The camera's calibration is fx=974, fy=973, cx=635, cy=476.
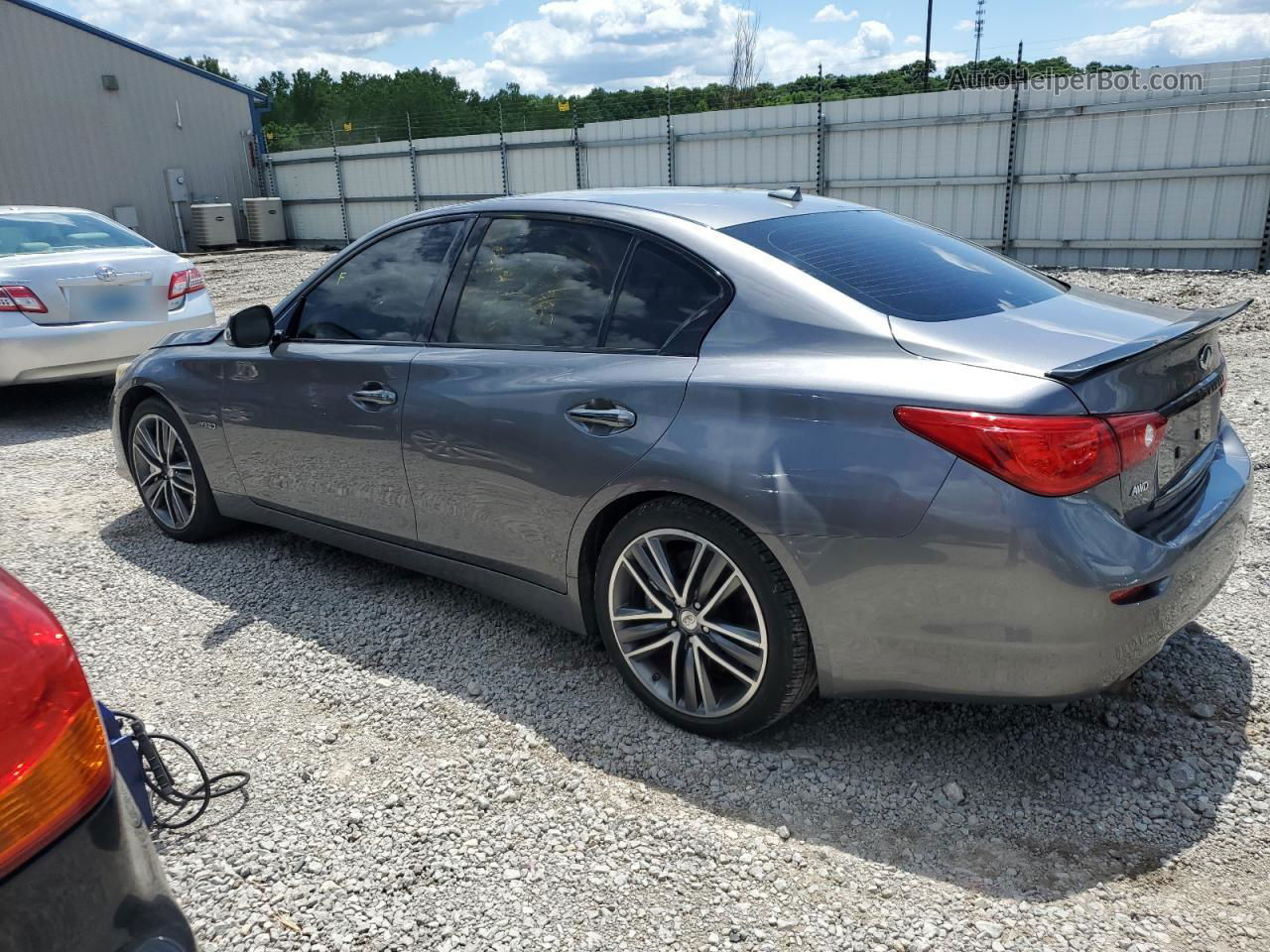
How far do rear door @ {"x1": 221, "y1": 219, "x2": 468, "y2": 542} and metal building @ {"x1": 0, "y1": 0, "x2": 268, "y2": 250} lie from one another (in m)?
21.0

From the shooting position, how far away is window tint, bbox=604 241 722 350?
288 cm

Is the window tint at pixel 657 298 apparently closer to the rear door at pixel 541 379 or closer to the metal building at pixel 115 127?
the rear door at pixel 541 379

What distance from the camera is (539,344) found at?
3166 millimetres

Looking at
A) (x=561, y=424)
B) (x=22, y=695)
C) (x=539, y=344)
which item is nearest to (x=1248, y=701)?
(x=561, y=424)

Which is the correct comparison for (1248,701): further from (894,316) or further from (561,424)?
(561,424)

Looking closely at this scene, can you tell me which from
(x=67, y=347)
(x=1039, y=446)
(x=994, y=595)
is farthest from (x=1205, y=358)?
(x=67, y=347)

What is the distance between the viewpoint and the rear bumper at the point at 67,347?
6.78 m

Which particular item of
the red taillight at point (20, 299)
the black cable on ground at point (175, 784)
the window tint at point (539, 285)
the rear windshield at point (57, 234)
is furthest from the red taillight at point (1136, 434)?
the rear windshield at point (57, 234)

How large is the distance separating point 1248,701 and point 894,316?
167 centimetres

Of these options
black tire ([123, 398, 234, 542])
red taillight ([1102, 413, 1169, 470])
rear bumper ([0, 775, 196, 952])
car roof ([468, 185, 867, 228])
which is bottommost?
black tire ([123, 398, 234, 542])

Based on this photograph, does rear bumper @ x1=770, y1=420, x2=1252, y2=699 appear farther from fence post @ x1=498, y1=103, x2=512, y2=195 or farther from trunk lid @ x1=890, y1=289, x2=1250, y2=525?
fence post @ x1=498, y1=103, x2=512, y2=195

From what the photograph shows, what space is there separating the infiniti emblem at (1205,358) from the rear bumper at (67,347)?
6.97 metres

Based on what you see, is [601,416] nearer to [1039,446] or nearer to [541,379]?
[541,379]

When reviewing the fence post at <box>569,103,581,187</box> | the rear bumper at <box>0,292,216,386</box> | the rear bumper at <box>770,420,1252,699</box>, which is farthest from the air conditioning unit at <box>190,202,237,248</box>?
the rear bumper at <box>770,420,1252,699</box>
